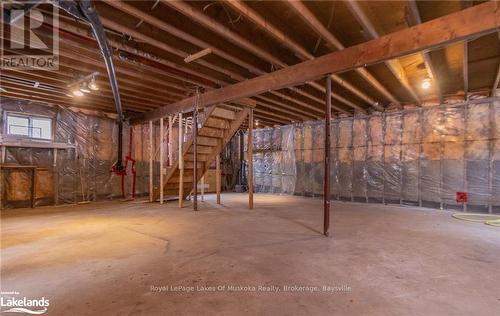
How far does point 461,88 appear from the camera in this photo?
5.31 m

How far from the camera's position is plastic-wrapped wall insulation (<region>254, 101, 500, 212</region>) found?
533 centimetres

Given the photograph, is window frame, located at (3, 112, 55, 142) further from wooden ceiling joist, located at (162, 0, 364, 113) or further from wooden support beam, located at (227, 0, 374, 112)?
wooden support beam, located at (227, 0, 374, 112)

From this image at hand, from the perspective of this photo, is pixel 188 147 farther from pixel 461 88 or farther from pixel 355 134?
pixel 461 88

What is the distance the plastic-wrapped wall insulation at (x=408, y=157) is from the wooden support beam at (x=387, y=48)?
4.02 m

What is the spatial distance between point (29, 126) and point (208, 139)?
426cm

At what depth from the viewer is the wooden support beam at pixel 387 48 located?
92.4 inches

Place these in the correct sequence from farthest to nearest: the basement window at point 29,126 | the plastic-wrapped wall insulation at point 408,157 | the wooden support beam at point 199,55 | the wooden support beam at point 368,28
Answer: the basement window at point 29,126, the plastic-wrapped wall insulation at point 408,157, the wooden support beam at point 199,55, the wooden support beam at point 368,28

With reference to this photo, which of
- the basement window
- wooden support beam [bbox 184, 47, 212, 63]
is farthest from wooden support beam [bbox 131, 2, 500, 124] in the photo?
the basement window

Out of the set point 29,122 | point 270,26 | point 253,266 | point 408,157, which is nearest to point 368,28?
point 270,26

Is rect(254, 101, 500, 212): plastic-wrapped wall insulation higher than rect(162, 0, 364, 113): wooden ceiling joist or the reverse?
the reverse

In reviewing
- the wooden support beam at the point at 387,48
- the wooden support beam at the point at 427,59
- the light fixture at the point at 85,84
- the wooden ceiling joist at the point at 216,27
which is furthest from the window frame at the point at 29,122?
the wooden support beam at the point at 427,59

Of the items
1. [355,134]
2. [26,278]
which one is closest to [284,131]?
[355,134]

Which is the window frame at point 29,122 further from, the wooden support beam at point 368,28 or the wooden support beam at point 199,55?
the wooden support beam at point 368,28

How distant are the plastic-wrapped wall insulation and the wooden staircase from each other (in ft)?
10.9
